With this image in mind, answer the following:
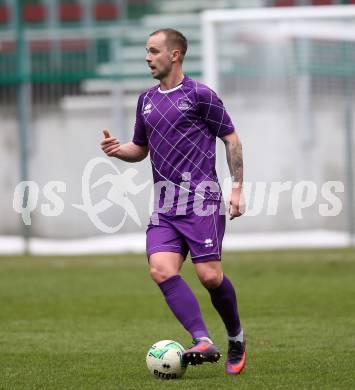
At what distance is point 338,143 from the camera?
59.2 ft

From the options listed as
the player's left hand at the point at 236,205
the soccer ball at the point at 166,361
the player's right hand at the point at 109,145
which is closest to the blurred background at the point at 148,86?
the player's right hand at the point at 109,145

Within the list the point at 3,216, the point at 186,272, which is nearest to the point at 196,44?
the point at 3,216

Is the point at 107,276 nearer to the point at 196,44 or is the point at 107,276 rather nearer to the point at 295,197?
the point at 295,197

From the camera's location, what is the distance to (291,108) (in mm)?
17953

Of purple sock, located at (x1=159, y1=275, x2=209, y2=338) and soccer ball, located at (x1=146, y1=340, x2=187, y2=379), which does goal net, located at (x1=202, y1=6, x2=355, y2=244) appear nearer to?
purple sock, located at (x1=159, y1=275, x2=209, y2=338)

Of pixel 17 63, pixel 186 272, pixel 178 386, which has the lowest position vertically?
pixel 186 272

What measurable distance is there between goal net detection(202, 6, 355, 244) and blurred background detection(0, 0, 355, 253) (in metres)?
0.02

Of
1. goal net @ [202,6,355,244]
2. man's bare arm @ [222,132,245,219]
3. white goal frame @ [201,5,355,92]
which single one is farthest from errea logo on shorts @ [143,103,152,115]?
goal net @ [202,6,355,244]

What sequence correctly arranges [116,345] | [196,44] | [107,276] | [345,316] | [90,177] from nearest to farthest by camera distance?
[116,345] < [345,316] < [107,276] < [90,177] < [196,44]

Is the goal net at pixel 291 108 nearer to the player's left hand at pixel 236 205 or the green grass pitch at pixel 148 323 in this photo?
the green grass pitch at pixel 148 323

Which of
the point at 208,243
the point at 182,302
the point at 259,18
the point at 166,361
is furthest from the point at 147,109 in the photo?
the point at 259,18

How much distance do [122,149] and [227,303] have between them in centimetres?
119

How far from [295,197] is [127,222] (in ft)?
9.73

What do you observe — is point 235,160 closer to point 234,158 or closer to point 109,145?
point 234,158
